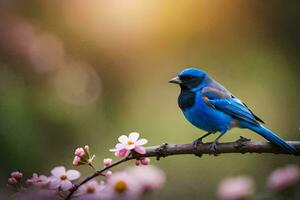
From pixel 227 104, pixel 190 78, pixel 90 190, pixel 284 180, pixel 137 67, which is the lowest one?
pixel 284 180

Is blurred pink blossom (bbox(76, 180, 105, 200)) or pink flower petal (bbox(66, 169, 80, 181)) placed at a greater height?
pink flower petal (bbox(66, 169, 80, 181))

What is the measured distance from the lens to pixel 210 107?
133 centimetres

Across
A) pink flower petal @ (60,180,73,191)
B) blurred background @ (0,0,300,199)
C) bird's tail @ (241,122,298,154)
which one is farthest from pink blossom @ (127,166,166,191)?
blurred background @ (0,0,300,199)

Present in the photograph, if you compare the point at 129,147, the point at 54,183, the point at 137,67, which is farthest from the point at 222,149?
the point at 137,67

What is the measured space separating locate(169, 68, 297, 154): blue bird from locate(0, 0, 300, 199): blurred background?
2.22 feet

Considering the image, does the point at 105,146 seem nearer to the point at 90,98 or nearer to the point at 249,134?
the point at 90,98

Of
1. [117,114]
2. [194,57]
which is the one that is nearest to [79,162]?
[117,114]

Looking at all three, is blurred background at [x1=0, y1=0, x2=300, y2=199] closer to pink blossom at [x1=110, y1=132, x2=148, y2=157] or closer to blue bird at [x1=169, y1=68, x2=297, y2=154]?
blue bird at [x1=169, y1=68, x2=297, y2=154]

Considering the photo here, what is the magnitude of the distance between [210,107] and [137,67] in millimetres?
1099

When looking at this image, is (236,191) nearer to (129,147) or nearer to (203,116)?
(129,147)

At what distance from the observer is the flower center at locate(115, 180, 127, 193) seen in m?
0.80

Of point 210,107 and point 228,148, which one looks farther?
point 210,107

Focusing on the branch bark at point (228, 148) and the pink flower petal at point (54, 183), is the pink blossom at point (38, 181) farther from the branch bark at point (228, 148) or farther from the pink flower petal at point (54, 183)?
the branch bark at point (228, 148)

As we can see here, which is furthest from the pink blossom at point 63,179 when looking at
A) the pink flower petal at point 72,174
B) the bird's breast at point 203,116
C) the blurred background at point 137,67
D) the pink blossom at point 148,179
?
the blurred background at point 137,67
